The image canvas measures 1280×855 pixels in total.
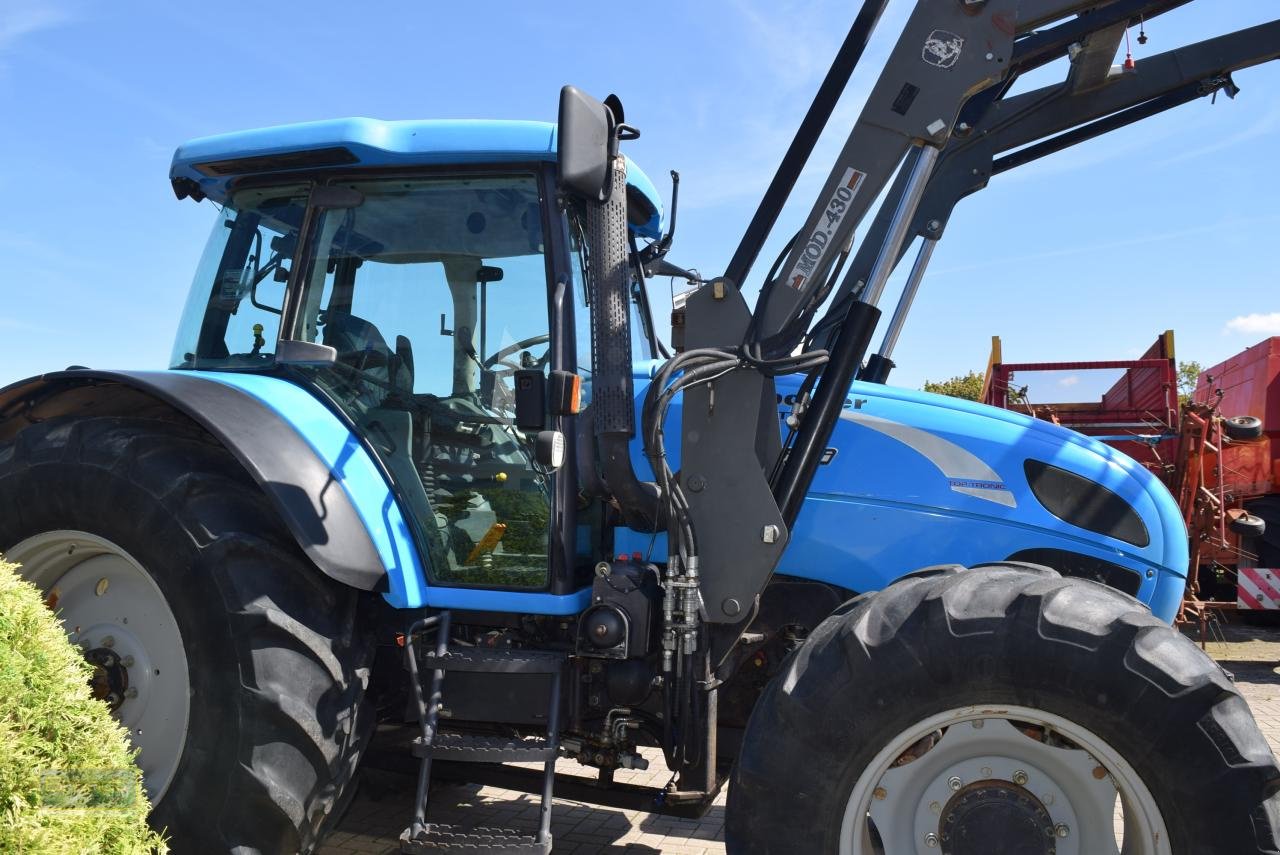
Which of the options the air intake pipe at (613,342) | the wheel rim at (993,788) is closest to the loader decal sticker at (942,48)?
the air intake pipe at (613,342)

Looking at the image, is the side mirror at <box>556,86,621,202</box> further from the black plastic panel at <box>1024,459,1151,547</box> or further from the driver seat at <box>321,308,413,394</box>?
the black plastic panel at <box>1024,459,1151,547</box>

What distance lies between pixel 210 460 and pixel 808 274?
2013mm

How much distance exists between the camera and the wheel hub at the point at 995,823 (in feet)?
8.61

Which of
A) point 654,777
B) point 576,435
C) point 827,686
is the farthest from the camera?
point 654,777

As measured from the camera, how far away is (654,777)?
15.7ft

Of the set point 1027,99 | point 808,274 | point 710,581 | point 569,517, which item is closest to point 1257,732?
point 710,581

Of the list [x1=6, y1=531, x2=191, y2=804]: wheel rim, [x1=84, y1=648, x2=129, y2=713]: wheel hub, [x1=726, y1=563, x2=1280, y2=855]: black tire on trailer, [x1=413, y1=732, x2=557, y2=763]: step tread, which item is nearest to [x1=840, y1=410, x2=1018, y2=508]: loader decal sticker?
[x1=726, y1=563, x2=1280, y2=855]: black tire on trailer

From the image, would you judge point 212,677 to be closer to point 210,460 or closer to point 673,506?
point 210,460

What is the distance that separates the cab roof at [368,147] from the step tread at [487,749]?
1904 millimetres

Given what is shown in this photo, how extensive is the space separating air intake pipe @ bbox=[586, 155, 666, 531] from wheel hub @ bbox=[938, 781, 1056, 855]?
1191mm

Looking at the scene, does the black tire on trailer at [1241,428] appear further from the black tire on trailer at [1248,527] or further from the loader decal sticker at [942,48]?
the loader decal sticker at [942,48]

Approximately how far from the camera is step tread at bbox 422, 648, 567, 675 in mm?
3174

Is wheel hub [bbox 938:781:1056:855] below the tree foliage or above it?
below

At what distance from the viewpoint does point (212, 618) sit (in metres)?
3.01
